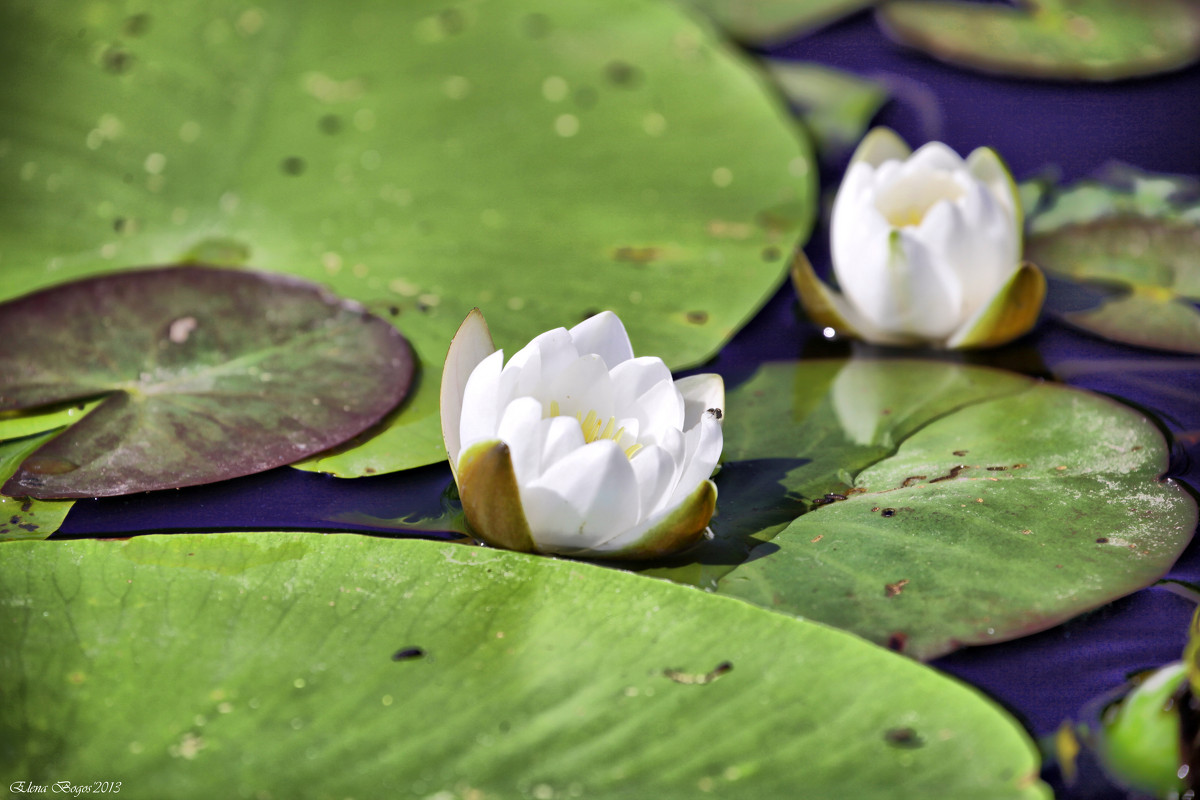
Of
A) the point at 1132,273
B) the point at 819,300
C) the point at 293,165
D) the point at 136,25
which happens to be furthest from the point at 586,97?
the point at 1132,273

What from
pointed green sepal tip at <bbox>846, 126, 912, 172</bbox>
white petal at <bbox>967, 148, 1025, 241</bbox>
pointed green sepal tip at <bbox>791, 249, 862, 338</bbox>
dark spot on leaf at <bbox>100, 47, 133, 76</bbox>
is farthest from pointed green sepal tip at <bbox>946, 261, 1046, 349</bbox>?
dark spot on leaf at <bbox>100, 47, 133, 76</bbox>

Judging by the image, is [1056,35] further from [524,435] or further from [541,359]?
[524,435]

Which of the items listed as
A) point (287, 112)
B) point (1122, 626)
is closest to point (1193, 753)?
point (1122, 626)

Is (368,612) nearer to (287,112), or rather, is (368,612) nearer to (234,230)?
(234,230)

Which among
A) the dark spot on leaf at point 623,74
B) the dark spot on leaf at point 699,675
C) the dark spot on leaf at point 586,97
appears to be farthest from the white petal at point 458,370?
the dark spot on leaf at point 623,74

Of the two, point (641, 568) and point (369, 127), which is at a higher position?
point (369, 127)

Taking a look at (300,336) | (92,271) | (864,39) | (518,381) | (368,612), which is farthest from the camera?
(864,39)

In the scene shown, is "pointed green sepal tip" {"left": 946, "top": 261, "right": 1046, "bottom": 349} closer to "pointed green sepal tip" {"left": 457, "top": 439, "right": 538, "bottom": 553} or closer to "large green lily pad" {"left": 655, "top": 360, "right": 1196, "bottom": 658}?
"large green lily pad" {"left": 655, "top": 360, "right": 1196, "bottom": 658}
